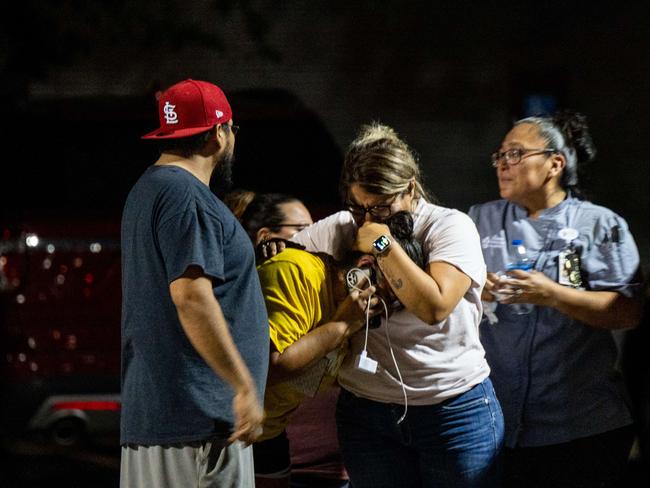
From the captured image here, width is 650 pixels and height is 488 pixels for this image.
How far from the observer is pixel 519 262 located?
131 inches

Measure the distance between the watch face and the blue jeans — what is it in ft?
1.63

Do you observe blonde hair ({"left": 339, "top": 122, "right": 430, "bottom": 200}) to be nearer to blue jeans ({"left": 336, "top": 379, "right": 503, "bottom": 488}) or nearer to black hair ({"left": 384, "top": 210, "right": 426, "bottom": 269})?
black hair ({"left": 384, "top": 210, "right": 426, "bottom": 269})

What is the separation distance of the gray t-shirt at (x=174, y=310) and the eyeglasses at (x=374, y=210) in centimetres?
43

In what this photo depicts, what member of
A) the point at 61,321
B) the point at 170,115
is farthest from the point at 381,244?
the point at 61,321

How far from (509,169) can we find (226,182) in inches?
42.2

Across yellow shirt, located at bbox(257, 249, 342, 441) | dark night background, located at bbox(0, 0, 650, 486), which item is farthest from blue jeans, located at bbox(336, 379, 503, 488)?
A: dark night background, located at bbox(0, 0, 650, 486)

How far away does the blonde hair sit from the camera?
112 inches

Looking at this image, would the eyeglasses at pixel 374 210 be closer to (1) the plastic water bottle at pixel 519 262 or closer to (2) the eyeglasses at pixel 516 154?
(1) the plastic water bottle at pixel 519 262

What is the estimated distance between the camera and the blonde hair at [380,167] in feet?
9.30

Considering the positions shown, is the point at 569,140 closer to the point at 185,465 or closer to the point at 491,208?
the point at 491,208

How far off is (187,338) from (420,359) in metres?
0.72

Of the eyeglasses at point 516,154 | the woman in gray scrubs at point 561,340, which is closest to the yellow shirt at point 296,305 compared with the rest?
the woman in gray scrubs at point 561,340

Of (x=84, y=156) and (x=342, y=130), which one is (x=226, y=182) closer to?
(x=84, y=156)

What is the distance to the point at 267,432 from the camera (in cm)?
301
